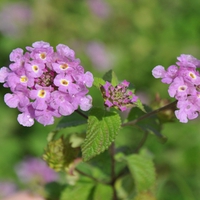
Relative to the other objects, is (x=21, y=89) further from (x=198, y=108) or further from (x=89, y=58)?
(x=89, y=58)

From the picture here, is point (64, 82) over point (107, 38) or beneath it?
over

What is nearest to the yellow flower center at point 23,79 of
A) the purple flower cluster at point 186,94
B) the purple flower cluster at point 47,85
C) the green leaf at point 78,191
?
the purple flower cluster at point 47,85

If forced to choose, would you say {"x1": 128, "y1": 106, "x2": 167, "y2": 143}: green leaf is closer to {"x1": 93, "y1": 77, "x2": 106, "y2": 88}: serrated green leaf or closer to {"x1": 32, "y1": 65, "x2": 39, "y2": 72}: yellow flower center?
{"x1": 93, "y1": 77, "x2": 106, "y2": 88}: serrated green leaf

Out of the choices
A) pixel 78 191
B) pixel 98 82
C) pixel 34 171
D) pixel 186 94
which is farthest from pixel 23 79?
pixel 34 171

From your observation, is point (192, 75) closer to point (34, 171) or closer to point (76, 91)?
point (76, 91)

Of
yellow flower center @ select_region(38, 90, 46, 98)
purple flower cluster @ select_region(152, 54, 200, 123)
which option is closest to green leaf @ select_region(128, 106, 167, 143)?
purple flower cluster @ select_region(152, 54, 200, 123)

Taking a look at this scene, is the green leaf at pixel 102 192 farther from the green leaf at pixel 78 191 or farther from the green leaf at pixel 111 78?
the green leaf at pixel 111 78
